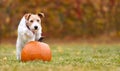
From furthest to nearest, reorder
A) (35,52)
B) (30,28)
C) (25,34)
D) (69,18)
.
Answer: (69,18) < (25,34) < (30,28) < (35,52)

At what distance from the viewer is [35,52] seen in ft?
33.3

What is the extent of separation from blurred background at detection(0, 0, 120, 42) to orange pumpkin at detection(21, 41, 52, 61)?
13.9 metres

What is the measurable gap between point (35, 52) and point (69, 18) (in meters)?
15.0

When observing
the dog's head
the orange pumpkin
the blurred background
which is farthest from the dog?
the blurred background

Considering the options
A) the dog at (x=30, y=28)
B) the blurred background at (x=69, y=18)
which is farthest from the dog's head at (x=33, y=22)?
the blurred background at (x=69, y=18)

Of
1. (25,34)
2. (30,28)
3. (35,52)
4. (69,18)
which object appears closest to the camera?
(35,52)

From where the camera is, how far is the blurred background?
80.3 feet

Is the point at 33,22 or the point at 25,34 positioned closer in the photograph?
the point at 33,22

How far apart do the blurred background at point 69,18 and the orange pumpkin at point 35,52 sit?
548 inches

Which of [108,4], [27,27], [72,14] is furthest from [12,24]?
[27,27]

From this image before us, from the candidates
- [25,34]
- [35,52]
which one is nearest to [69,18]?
[25,34]

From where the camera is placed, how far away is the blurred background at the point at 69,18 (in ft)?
80.3

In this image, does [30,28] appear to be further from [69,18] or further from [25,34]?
[69,18]

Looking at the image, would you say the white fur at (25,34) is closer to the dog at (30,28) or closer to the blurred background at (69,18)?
the dog at (30,28)
